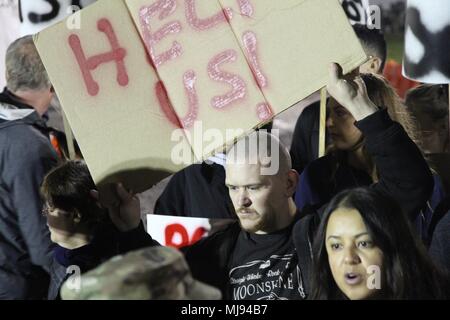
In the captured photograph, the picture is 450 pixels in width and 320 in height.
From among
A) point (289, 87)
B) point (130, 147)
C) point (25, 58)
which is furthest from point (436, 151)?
point (25, 58)

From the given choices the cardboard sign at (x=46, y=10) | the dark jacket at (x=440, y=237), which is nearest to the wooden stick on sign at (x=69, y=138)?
the cardboard sign at (x=46, y=10)

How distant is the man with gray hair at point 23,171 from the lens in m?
3.22

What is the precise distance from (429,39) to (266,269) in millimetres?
872

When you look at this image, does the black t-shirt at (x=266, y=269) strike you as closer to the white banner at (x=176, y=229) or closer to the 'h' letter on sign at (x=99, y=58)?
the white banner at (x=176, y=229)

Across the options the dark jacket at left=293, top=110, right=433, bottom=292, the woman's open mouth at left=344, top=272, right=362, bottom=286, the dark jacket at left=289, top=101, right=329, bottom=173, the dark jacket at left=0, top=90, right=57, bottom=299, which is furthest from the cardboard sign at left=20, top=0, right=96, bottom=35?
the woman's open mouth at left=344, top=272, right=362, bottom=286

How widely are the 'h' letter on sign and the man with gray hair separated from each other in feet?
1.39

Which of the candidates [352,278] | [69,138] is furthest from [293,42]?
[69,138]

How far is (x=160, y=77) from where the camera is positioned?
2953 mm

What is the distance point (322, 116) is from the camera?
3061 millimetres

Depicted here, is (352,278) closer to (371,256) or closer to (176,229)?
(371,256)

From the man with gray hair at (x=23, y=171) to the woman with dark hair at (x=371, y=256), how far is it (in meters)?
0.98

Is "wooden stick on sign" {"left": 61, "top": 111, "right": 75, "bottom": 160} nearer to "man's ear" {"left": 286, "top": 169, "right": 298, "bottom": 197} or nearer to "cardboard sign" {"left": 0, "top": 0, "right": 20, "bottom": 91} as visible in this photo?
A: "cardboard sign" {"left": 0, "top": 0, "right": 20, "bottom": 91}

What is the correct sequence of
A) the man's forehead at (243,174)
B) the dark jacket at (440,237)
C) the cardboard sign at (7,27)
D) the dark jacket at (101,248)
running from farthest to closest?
the cardboard sign at (7,27) < the dark jacket at (101,248) < the man's forehead at (243,174) < the dark jacket at (440,237)

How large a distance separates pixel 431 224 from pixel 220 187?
661mm
